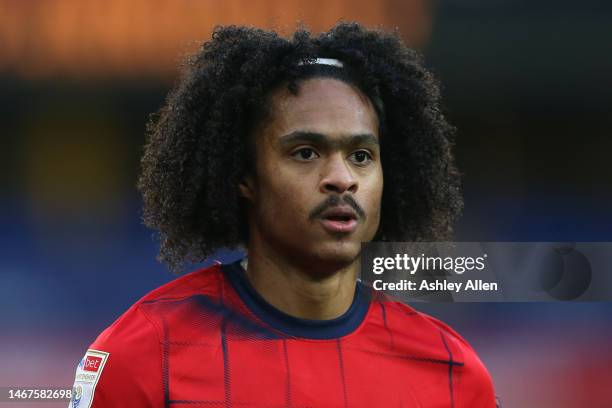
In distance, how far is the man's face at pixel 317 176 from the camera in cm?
251

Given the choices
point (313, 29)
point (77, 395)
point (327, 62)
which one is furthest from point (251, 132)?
point (313, 29)

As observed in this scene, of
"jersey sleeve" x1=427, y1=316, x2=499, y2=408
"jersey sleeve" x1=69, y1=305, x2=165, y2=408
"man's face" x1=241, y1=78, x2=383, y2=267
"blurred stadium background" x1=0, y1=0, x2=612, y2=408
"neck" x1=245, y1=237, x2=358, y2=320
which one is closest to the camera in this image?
"jersey sleeve" x1=69, y1=305, x2=165, y2=408

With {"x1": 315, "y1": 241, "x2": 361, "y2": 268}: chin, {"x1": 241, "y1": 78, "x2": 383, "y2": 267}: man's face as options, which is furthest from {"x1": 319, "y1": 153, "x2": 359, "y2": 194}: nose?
{"x1": 315, "y1": 241, "x2": 361, "y2": 268}: chin

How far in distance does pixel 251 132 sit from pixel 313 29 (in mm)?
2568

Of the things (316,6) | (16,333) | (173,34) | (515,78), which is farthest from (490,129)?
(16,333)

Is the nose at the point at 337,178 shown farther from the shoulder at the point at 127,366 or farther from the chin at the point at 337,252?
the shoulder at the point at 127,366

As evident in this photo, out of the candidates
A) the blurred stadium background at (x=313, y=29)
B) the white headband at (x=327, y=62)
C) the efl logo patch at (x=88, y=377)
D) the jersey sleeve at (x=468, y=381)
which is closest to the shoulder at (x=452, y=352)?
the jersey sleeve at (x=468, y=381)

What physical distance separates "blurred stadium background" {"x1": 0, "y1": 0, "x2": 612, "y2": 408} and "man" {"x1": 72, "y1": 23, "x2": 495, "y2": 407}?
7.52 ft

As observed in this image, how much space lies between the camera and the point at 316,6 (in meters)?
5.23

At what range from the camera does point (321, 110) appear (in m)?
2.58

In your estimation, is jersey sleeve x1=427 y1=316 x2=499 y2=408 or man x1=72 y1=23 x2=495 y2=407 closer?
man x1=72 y1=23 x2=495 y2=407

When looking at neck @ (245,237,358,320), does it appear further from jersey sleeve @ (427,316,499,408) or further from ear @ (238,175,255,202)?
jersey sleeve @ (427,316,499,408)

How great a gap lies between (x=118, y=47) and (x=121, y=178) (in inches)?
26.4

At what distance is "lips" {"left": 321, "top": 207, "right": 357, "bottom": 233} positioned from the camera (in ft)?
8.18
